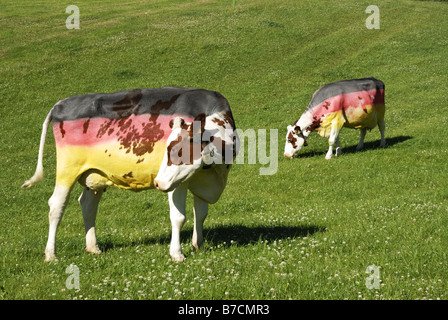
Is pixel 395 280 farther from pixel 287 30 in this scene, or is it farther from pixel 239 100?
pixel 287 30

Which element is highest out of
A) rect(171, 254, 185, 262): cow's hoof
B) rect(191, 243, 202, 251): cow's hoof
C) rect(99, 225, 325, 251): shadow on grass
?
rect(171, 254, 185, 262): cow's hoof

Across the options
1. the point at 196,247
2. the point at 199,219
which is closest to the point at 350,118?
the point at 199,219

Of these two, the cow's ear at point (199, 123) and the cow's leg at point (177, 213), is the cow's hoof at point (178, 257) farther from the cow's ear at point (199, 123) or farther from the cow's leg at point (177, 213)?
the cow's ear at point (199, 123)

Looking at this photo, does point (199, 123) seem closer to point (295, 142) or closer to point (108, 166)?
point (108, 166)

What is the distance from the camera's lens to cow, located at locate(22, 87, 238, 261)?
25.8ft

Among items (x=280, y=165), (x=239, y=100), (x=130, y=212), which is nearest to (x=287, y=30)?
(x=239, y=100)

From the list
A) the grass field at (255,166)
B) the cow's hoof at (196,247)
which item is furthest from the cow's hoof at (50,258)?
the cow's hoof at (196,247)

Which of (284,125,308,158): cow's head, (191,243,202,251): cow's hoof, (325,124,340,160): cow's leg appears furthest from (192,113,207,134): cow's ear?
(284,125,308,158): cow's head

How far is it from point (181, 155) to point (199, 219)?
1803 millimetres

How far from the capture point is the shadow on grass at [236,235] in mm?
9133

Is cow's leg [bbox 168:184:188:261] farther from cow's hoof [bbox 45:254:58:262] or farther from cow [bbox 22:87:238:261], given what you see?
cow's hoof [bbox 45:254:58:262]

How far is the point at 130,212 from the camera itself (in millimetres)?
13664

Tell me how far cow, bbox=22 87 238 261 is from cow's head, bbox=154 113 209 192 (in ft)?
0.48

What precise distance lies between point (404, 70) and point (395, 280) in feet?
102
